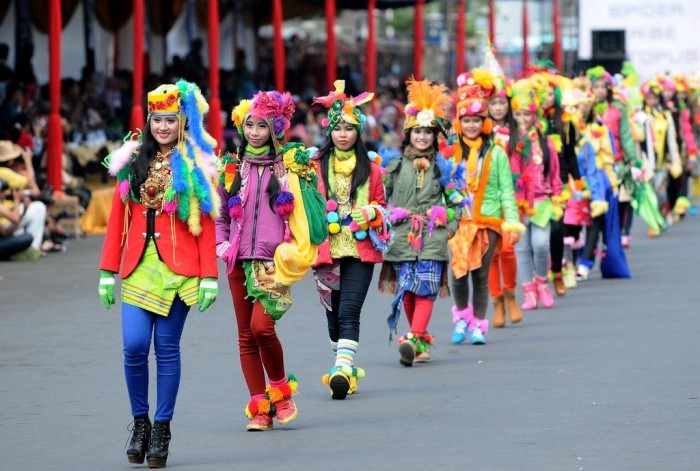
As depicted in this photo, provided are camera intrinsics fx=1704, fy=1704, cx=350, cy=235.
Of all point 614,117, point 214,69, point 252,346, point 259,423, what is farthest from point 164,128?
point 214,69

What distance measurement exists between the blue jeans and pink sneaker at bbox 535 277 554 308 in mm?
43

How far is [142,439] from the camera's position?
7703mm

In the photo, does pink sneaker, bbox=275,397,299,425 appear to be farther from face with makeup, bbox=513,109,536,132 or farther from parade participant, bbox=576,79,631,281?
parade participant, bbox=576,79,631,281

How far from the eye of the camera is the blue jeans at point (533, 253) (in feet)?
46.6

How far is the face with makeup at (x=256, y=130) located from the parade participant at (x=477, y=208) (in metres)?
3.58

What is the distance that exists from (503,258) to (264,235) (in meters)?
4.76

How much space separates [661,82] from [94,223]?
8.15 metres

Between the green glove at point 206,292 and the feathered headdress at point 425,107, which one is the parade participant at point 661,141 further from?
the green glove at point 206,292

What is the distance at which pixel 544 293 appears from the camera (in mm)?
14422

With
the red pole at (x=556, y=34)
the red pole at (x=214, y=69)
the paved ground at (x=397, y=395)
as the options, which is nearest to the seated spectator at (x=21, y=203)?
the paved ground at (x=397, y=395)

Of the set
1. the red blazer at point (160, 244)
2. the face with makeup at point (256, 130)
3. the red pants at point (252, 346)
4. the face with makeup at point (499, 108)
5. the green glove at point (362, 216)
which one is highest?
the face with makeup at point (256, 130)

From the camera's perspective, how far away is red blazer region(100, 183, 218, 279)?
7809 millimetres

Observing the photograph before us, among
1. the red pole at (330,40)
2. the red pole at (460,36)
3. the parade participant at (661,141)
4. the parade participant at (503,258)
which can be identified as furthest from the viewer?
the red pole at (460,36)

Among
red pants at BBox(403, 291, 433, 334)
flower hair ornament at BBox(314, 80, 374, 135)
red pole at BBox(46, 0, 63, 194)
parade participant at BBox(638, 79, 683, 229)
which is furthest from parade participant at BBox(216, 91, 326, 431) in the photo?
parade participant at BBox(638, 79, 683, 229)
